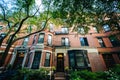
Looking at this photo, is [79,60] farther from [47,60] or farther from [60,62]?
[47,60]

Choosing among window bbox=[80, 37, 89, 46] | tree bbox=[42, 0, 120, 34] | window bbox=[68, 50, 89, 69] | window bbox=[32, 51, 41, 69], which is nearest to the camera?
tree bbox=[42, 0, 120, 34]

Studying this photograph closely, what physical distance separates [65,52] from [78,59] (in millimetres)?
2563

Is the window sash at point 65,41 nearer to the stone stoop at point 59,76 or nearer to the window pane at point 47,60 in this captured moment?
the window pane at point 47,60

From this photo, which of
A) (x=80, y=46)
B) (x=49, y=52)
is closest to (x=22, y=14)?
(x=49, y=52)

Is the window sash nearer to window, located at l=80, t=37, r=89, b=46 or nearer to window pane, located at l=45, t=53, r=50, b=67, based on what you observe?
window, located at l=80, t=37, r=89, b=46

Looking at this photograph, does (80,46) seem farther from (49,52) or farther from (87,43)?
(49,52)

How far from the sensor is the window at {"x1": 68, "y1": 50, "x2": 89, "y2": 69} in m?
15.5

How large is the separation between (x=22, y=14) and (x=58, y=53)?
28.4ft

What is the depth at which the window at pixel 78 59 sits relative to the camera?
15.5 m

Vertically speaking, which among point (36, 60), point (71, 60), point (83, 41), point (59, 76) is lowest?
point (59, 76)

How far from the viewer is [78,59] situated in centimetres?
1617

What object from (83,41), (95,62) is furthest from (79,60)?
(83,41)

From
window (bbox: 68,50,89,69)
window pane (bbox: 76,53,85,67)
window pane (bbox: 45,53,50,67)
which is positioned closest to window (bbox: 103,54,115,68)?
window (bbox: 68,50,89,69)

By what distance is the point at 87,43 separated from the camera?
18500 mm
